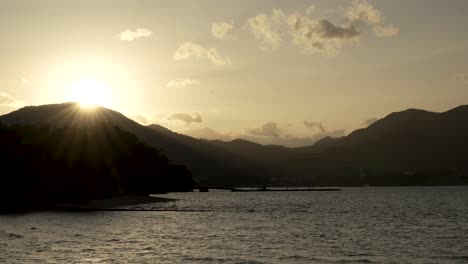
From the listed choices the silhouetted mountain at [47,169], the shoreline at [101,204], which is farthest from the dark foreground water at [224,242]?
the silhouetted mountain at [47,169]

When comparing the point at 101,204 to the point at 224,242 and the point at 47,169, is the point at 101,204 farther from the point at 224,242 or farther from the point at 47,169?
the point at 224,242

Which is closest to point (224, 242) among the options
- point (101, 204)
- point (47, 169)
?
point (101, 204)

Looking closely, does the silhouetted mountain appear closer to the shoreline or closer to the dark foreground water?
the shoreline

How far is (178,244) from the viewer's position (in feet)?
215

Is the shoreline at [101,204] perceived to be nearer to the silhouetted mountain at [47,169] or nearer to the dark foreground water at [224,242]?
the silhouetted mountain at [47,169]

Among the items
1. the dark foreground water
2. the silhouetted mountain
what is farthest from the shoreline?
the dark foreground water

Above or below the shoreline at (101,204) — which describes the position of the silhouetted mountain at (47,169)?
above

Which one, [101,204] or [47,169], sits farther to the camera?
[47,169]

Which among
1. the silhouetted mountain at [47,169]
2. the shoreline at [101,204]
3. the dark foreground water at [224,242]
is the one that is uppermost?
the silhouetted mountain at [47,169]

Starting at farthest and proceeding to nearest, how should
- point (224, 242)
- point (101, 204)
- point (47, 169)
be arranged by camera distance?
point (47, 169) → point (101, 204) → point (224, 242)

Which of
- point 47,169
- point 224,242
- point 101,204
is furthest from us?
point 47,169

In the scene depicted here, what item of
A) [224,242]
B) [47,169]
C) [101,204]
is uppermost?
[47,169]

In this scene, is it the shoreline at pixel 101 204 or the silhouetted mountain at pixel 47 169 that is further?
the silhouetted mountain at pixel 47 169

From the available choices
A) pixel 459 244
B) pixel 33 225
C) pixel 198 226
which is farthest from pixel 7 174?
pixel 459 244
